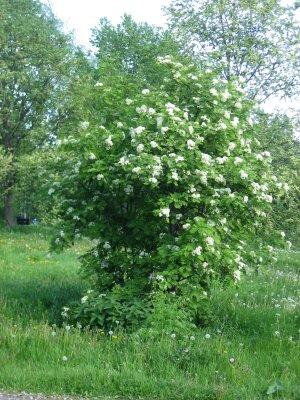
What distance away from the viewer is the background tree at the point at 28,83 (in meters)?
25.7

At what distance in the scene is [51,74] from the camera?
85.9 ft

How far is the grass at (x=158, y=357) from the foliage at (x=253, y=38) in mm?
13841

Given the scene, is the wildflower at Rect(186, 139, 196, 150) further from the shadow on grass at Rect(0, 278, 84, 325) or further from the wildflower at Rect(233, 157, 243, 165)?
the shadow on grass at Rect(0, 278, 84, 325)

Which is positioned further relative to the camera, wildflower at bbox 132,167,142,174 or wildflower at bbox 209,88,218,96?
wildflower at bbox 209,88,218,96

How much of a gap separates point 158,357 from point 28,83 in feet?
70.1

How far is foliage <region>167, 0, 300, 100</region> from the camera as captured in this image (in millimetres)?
21703

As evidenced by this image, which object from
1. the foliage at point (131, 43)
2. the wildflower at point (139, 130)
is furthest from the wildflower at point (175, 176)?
the foliage at point (131, 43)

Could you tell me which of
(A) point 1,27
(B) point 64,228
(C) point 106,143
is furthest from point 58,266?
(A) point 1,27

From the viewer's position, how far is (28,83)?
2584 cm

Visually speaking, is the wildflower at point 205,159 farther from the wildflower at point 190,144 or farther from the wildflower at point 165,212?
the wildflower at point 165,212

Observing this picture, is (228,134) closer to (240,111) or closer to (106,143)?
(240,111)

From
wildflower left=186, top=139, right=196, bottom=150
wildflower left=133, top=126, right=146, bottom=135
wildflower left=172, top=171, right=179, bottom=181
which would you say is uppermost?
wildflower left=133, top=126, right=146, bottom=135

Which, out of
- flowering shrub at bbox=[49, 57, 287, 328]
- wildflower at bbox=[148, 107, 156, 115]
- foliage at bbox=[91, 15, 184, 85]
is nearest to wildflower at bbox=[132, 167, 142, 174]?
flowering shrub at bbox=[49, 57, 287, 328]

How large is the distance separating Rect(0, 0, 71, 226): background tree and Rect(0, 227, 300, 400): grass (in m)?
17.3
